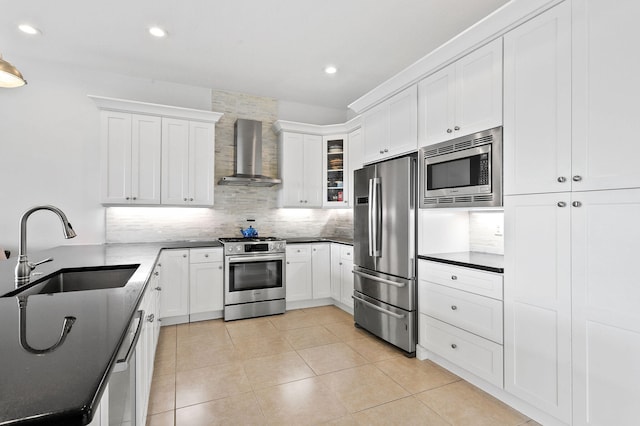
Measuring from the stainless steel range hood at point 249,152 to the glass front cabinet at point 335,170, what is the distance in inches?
31.0

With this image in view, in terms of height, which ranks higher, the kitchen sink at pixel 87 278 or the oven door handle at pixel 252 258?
the kitchen sink at pixel 87 278

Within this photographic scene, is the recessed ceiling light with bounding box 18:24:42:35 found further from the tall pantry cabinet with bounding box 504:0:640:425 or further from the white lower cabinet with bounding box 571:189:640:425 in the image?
the white lower cabinet with bounding box 571:189:640:425

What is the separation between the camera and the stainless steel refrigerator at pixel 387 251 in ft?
9.77

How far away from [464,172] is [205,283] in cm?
315

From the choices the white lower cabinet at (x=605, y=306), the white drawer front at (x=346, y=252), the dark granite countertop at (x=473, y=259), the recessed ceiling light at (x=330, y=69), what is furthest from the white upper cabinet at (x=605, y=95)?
the white drawer front at (x=346, y=252)

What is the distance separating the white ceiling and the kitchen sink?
217cm

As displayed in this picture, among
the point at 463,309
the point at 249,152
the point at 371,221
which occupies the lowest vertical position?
the point at 463,309

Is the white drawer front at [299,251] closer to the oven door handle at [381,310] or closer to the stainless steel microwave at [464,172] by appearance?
the oven door handle at [381,310]

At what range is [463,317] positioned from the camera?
251 centimetres

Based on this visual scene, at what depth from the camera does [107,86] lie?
401 cm

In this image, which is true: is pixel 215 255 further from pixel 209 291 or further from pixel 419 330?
pixel 419 330

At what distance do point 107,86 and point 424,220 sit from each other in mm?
4102

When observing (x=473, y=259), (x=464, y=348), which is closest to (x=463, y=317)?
(x=464, y=348)

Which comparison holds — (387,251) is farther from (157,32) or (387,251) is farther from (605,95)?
(157,32)
